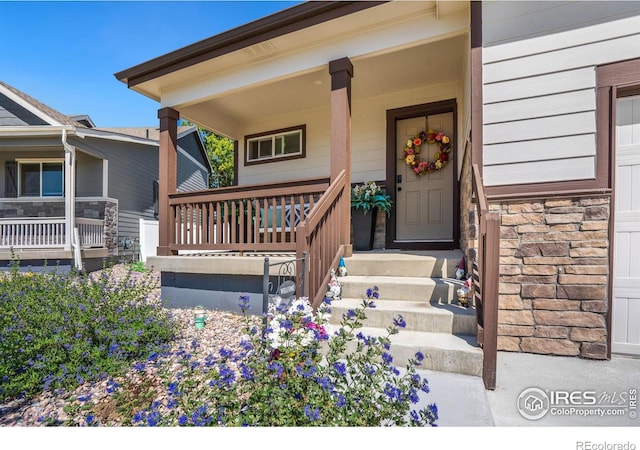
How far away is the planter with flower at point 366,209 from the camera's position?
4.91 metres

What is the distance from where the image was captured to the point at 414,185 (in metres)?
5.02

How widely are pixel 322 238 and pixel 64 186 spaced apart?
9219 millimetres

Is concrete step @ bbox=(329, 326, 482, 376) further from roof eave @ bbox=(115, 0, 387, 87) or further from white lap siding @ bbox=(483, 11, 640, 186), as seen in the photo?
roof eave @ bbox=(115, 0, 387, 87)

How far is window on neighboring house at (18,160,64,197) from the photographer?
9125mm

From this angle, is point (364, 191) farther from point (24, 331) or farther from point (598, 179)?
point (24, 331)

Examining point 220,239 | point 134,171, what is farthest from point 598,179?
point 134,171

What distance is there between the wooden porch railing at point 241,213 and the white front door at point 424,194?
164cm

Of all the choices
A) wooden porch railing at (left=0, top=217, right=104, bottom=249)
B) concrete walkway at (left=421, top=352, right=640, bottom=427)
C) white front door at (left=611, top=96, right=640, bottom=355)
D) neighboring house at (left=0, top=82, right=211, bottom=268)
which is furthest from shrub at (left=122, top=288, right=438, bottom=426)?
wooden porch railing at (left=0, top=217, right=104, bottom=249)

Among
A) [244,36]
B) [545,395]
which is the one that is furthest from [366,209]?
[545,395]

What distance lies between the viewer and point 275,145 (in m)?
6.20

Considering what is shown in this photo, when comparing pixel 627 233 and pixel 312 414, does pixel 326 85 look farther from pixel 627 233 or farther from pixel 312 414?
pixel 312 414

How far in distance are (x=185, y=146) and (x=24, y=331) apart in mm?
11323

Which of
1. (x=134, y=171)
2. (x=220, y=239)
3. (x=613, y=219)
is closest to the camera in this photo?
(x=613, y=219)
